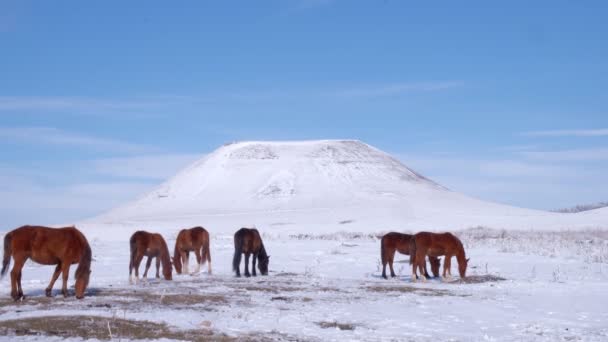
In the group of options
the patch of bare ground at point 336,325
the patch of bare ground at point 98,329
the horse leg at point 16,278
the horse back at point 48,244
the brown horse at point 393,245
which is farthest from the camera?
the brown horse at point 393,245

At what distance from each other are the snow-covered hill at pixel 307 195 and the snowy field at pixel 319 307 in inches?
1558

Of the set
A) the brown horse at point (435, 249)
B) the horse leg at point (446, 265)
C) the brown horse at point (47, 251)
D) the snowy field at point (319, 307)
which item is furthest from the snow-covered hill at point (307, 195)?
the brown horse at point (47, 251)

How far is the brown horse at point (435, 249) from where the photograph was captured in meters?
20.1

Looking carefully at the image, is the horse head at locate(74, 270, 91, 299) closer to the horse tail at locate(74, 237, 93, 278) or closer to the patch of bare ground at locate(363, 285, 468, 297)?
the horse tail at locate(74, 237, 93, 278)

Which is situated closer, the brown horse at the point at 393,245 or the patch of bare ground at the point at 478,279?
the patch of bare ground at the point at 478,279

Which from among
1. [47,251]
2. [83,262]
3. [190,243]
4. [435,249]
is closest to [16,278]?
[47,251]

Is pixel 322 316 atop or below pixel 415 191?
below

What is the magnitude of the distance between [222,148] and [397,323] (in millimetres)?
114251

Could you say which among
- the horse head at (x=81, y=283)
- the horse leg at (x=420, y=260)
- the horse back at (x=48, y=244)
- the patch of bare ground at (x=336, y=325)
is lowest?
the patch of bare ground at (x=336, y=325)

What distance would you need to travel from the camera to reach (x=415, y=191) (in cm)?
10031

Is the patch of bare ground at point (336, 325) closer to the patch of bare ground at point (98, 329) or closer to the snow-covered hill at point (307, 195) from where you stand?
the patch of bare ground at point (98, 329)

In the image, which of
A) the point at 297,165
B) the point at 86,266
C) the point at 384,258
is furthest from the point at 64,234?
the point at 297,165

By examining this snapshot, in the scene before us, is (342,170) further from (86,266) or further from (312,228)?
(86,266)

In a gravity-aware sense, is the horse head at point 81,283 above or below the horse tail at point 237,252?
below
